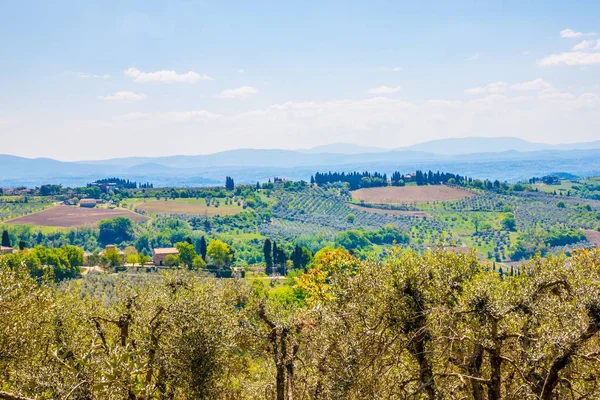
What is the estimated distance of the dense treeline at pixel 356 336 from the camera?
13727 mm

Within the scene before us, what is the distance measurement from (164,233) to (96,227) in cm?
2908

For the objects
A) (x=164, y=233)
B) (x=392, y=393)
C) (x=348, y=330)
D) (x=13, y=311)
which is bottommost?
(x=164, y=233)

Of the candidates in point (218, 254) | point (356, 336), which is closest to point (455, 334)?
point (356, 336)

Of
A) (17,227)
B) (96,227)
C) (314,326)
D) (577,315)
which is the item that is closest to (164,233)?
(96,227)

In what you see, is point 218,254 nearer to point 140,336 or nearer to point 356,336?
point 140,336

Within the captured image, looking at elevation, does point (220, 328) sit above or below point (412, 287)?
below

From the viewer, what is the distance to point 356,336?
18.4 meters

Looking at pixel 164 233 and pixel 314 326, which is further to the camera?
pixel 164 233

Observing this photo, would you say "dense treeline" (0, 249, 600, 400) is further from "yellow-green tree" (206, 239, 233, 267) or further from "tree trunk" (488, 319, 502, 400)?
"yellow-green tree" (206, 239, 233, 267)

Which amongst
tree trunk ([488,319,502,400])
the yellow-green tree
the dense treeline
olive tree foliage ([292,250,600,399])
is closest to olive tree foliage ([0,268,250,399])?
the dense treeline

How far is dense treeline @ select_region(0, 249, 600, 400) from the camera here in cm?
1373

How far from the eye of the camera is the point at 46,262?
105750mm

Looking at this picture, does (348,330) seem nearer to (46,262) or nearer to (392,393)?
(392,393)

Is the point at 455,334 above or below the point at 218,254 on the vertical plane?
above
